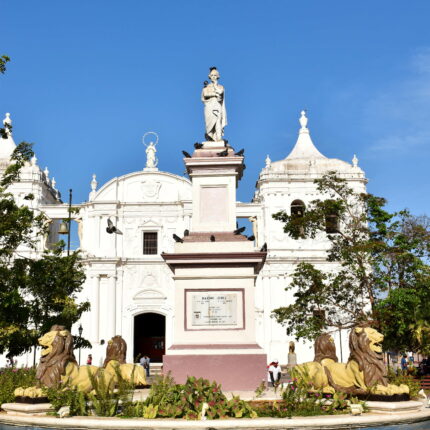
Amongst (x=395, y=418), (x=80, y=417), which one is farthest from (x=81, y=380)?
(x=395, y=418)

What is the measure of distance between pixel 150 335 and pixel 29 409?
2949 cm

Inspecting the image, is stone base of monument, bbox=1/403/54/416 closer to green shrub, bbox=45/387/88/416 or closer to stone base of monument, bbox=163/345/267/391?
green shrub, bbox=45/387/88/416

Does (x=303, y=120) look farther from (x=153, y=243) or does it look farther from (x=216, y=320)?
(x=216, y=320)

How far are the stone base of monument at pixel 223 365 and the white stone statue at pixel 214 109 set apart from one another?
519 cm

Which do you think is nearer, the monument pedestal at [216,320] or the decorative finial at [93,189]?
the monument pedestal at [216,320]

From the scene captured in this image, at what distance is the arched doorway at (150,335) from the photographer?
35812mm

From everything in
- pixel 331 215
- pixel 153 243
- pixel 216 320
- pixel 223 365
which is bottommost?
pixel 223 365

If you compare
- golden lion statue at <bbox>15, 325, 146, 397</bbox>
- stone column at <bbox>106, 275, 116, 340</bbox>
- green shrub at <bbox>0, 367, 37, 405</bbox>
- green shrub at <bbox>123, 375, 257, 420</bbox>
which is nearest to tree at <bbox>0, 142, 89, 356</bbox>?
green shrub at <bbox>0, 367, 37, 405</bbox>

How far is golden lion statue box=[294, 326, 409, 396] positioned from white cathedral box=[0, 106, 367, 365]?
2517 centimetres

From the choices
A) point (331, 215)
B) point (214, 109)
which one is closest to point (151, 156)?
point (331, 215)

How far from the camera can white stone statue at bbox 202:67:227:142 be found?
1409 centimetres

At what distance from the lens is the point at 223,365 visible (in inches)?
459

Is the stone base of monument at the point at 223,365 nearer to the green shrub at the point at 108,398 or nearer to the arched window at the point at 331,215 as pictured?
the green shrub at the point at 108,398

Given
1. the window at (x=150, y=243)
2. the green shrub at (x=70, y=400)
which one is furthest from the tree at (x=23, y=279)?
the window at (x=150, y=243)
